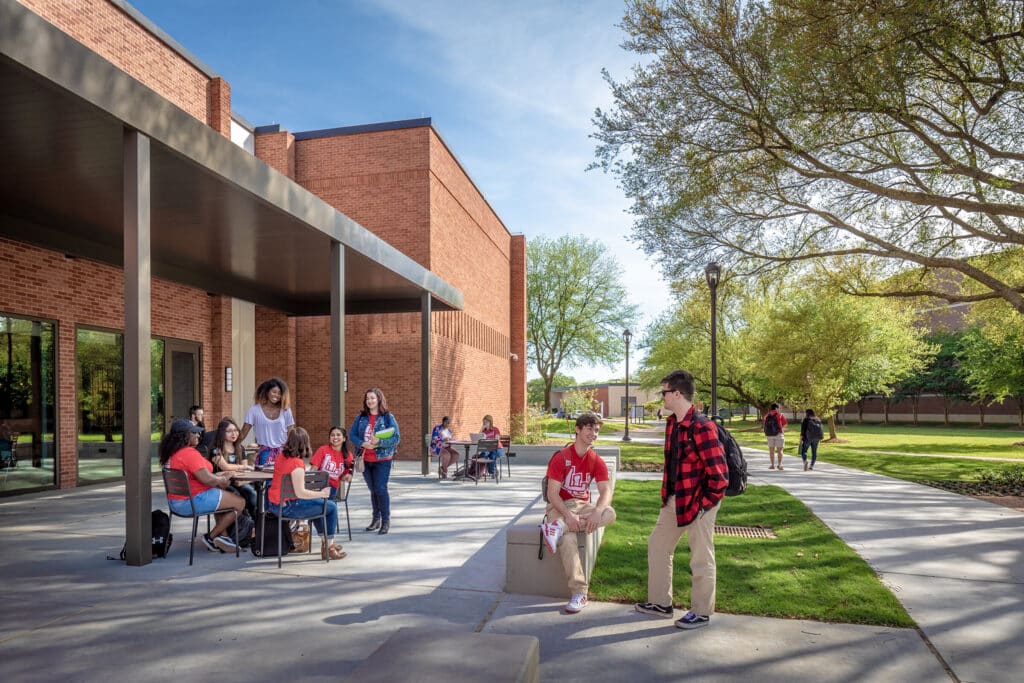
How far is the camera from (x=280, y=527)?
6.11 metres

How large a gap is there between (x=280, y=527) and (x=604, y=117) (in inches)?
439

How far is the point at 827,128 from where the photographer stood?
1173 cm

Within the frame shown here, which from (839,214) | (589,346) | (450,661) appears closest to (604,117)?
(839,214)

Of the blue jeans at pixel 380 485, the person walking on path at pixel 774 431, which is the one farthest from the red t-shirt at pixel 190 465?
the person walking on path at pixel 774 431

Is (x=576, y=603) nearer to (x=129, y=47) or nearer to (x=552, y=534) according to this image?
(x=552, y=534)

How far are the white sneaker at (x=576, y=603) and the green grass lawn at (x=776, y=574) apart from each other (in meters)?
0.28

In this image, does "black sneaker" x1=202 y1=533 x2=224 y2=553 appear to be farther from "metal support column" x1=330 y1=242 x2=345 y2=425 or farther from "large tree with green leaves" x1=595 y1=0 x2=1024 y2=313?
"large tree with green leaves" x1=595 y1=0 x2=1024 y2=313

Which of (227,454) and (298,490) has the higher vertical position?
(227,454)

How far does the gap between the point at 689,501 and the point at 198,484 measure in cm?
463

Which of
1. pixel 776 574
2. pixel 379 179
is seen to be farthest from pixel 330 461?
pixel 379 179

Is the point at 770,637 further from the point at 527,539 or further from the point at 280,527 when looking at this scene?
the point at 280,527

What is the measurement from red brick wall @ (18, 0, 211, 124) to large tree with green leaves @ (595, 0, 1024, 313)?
31.6ft

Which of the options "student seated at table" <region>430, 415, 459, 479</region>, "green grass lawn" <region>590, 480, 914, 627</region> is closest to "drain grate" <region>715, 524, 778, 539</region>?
"green grass lawn" <region>590, 480, 914, 627</region>

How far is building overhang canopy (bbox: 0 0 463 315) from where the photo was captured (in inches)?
203
